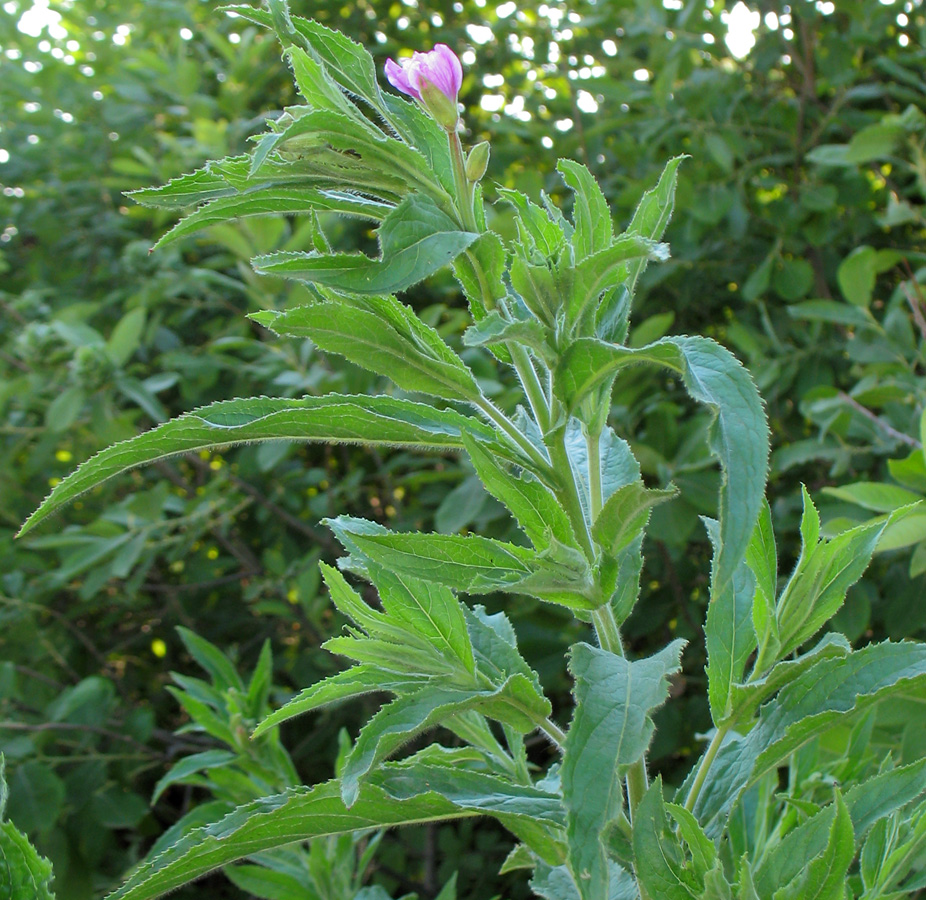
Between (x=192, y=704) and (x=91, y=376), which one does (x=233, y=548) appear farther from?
(x=192, y=704)

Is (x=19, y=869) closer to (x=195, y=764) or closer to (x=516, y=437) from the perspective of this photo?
(x=195, y=764)

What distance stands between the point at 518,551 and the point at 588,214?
0.34 m

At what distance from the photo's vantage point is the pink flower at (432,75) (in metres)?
0.85

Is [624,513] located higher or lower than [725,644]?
higher

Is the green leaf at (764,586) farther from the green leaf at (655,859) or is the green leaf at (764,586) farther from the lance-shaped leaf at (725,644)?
the green leaf at (655,859)

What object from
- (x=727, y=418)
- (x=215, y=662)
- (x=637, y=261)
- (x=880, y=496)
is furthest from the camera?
(x=215, y=662)

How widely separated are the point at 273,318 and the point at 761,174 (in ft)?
7.50

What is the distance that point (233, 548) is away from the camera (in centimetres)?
265

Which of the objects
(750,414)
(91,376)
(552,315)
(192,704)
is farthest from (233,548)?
(750,414)

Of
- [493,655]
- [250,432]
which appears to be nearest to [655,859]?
[493,655]

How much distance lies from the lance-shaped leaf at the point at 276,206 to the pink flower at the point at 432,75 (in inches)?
5.1

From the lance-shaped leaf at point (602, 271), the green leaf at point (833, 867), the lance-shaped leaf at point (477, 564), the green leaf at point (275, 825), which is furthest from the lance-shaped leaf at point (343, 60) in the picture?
the green leaf at point (833, 867)

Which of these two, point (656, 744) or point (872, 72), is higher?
point (872, 72)

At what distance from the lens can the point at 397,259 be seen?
2.42ft
